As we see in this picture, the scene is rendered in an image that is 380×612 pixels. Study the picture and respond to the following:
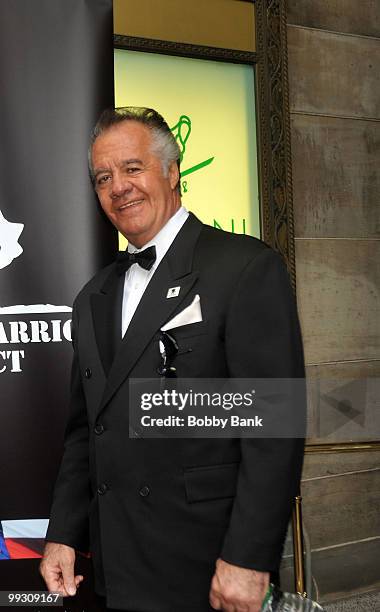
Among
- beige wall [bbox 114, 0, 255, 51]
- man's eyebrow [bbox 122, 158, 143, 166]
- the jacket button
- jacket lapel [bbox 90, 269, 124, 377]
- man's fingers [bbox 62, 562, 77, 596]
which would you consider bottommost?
man's fingers [bbox 62, 562, 77, 596]

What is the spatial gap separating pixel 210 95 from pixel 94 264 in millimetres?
1496

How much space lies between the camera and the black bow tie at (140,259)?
5.37 ft

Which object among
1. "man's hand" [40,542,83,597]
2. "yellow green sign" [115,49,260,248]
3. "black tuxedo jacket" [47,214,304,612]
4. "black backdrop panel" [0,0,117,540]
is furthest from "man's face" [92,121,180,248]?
"yellow green sign" [115,49,260,248]

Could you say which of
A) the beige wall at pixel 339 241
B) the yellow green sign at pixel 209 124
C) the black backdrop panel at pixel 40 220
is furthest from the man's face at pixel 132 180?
the beige wall at pixel 339 241

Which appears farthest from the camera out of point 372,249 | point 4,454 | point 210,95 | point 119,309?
point 372,249

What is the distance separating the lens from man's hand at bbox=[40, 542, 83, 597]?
161cm

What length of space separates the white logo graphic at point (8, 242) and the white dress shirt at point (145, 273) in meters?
0.53

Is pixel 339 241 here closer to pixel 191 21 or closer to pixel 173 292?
pixel 191 21

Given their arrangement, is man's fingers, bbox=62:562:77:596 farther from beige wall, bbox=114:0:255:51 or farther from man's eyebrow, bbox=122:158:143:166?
beige wall, bbox=114:0:255:51

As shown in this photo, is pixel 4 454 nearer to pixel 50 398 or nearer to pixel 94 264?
pixel 50 398

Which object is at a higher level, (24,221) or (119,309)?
(24,221)

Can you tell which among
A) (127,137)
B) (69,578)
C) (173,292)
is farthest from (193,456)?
(127,137)

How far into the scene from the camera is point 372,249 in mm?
3592

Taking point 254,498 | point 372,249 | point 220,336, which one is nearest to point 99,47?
point 220,336
